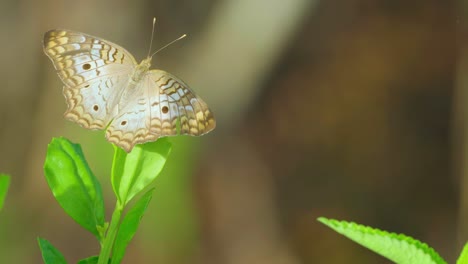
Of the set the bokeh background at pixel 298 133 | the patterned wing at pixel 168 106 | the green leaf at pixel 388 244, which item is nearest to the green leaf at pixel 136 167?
the green leaf at pixel 388 244

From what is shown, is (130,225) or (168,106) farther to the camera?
(168,106)

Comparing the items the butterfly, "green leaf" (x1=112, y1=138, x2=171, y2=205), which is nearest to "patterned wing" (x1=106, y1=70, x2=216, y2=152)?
the butterfly

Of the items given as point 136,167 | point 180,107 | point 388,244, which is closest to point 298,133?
point 180,107

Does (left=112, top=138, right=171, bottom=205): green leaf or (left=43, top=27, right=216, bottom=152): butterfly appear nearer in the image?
(left=112, top=138, right=171, bottom=205): green leaf

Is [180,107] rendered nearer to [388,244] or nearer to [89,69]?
[89,69]

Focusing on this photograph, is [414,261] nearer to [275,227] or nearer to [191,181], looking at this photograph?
[191,181]

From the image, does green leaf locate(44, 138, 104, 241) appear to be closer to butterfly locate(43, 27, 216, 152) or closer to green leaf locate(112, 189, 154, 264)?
green leaf locate(112, 189, 154, 264)

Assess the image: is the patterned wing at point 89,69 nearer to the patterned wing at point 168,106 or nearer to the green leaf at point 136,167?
the patterned wing at point 168,106

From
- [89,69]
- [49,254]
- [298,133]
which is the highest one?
[89,69]
